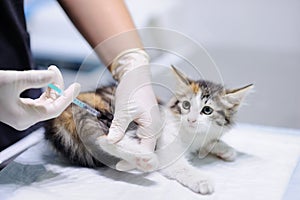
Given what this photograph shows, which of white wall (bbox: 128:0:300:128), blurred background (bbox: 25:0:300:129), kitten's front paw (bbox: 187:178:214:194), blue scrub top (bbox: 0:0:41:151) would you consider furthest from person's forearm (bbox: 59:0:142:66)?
white wall (bbox: 128:0:300:128)

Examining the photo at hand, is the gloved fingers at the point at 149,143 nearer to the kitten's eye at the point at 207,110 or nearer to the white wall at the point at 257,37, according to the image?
the kitten's eye at the point at 207,110

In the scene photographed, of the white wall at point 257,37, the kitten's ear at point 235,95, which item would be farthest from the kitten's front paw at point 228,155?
the white wall at point 257,37

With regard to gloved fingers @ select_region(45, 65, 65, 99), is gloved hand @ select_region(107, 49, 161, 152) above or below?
below

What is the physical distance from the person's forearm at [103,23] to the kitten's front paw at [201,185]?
0.33 metres

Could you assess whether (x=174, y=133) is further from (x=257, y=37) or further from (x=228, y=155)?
(x=257, y=37)

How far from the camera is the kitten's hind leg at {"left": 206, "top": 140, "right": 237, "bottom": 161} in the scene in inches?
36.7

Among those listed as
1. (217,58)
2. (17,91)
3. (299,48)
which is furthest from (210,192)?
(299,48)

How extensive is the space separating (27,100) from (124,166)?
20cm

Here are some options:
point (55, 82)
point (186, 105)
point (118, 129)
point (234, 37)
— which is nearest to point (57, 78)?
point (55, 82)

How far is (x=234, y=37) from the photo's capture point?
2311 millimetres

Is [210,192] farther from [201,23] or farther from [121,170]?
[201,23]

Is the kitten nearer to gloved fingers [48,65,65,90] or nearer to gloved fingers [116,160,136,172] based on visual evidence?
gloved fingers [116,160,136,172]

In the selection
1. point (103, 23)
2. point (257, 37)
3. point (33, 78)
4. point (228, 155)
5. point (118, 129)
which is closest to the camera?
point (33, 78)

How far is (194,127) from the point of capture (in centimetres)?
86
